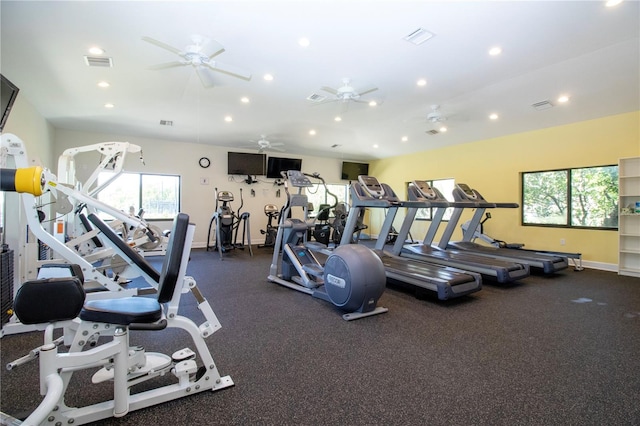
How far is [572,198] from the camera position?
19.7ft

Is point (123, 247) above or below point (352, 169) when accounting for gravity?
below

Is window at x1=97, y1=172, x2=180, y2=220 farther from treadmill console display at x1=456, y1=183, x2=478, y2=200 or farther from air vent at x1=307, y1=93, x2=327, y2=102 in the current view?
treadmill console display at x1=456, y1=183, x2=478, y2=200

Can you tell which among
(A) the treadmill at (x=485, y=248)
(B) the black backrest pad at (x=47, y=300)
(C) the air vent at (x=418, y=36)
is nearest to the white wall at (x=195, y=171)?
(A) the treadmill at (x=485, y=248)

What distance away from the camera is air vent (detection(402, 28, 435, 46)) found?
330cm

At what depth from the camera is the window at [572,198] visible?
18.2 ft

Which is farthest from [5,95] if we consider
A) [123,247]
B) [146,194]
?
[146,194]

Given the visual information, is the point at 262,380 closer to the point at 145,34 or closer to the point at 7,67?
the point at 145,34

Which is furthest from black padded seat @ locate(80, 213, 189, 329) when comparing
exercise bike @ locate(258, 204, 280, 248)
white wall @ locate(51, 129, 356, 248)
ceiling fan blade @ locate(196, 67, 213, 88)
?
white wall @ locate(51, 129, 356, 248)

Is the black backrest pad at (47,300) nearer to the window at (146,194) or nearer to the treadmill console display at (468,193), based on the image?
the treadmill console display at (468,193)

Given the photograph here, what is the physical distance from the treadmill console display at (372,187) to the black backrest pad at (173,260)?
3.40 m

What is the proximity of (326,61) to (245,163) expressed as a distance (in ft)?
17.1

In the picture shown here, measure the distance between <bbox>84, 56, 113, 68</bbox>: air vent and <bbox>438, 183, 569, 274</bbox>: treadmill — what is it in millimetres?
5696

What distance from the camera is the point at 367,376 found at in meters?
2.11

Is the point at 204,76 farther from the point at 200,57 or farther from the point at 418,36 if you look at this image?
the point at 418,36
